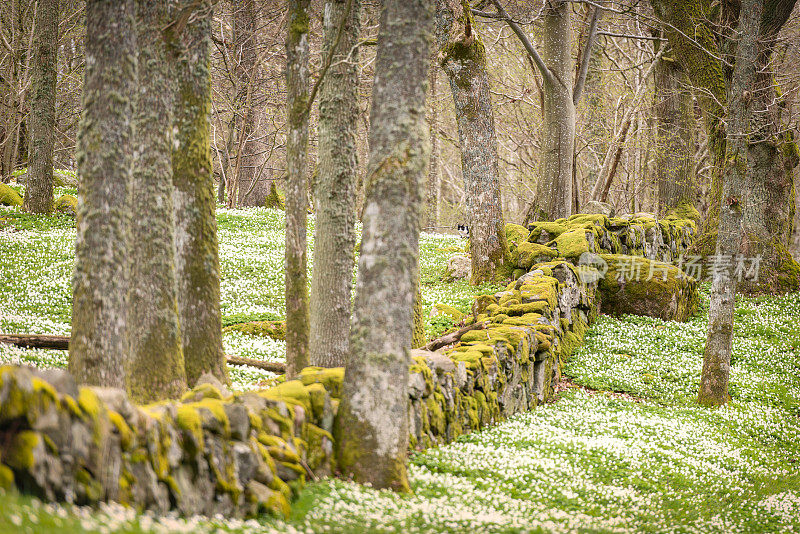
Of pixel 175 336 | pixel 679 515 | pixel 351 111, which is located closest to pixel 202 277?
pixel 175 336

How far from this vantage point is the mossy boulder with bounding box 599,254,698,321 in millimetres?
19016

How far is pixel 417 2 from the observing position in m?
6.80

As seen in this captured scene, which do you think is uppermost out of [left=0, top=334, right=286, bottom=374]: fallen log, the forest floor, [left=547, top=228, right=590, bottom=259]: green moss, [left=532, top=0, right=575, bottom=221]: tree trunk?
[left=532, top=0, right=575, bottom=221]: tree trunk

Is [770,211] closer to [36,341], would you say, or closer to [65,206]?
[36,341]

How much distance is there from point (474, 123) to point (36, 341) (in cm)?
1279

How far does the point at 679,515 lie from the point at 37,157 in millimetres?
20727

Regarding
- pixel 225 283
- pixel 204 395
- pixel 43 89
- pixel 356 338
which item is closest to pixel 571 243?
pixel 225 283

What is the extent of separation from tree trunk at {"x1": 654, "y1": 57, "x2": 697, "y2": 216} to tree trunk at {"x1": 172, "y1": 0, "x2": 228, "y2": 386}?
75.3 feet

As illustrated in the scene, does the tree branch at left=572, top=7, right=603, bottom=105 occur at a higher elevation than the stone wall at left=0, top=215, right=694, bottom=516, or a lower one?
higher

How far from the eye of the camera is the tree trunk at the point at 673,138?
2669cm

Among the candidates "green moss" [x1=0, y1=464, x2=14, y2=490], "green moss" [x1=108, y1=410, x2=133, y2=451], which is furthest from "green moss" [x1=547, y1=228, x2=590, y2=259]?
"green moss" [x1=0, y1=464, x2=14, y2=490]

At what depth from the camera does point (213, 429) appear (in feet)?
16.4

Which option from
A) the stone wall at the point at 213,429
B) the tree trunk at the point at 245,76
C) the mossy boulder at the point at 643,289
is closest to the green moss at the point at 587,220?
the mossy boulder at the point at 643,289

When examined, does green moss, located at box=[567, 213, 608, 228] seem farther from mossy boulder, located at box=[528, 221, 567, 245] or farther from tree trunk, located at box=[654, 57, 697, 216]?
tree trunk, located at box=[654, 57, 697, 216]
